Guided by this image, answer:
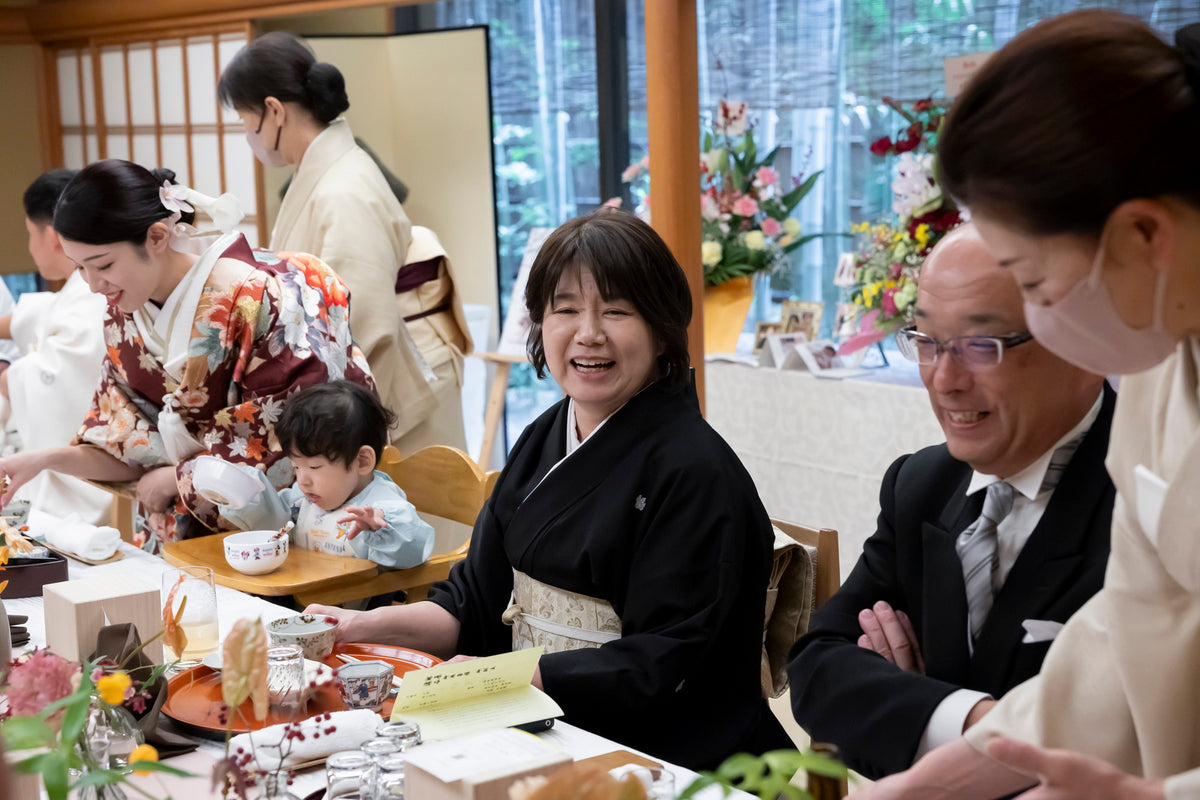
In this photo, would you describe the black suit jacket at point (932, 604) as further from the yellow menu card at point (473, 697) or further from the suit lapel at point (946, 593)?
the yellow menu card at point (473, 697)

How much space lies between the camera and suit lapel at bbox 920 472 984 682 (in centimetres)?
148

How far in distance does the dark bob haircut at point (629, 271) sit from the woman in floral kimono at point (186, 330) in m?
0.84

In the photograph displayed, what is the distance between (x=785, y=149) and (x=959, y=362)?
2.88 meters

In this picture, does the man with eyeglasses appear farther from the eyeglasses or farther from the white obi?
the white obi

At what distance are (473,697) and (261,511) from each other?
3.77 feet

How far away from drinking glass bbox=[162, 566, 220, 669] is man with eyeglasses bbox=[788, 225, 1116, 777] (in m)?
0.85

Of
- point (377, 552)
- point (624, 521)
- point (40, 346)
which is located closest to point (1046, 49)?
point (624, 521)

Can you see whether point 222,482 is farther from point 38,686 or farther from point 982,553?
point 982,553

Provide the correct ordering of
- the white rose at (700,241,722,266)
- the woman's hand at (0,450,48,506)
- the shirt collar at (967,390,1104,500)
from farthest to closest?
the white rose at (700,241,722,266)
the woman's hand at (0,450,48,506)
the shirt collar at (967,390,1104,500)

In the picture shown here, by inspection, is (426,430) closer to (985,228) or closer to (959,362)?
(959,362)

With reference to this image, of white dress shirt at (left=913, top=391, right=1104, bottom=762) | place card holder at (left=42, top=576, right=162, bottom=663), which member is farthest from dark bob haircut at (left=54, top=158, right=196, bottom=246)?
white dress shirt at (left=913, top=391, right=1104, bottom=762)

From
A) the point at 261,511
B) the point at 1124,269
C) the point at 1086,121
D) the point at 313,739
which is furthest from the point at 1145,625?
the point at 261,511

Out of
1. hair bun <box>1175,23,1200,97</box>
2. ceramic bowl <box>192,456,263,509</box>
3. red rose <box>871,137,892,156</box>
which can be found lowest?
A: ceramic bowl <box>192,456,263,509</box>

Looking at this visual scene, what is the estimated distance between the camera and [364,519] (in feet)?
7.88
